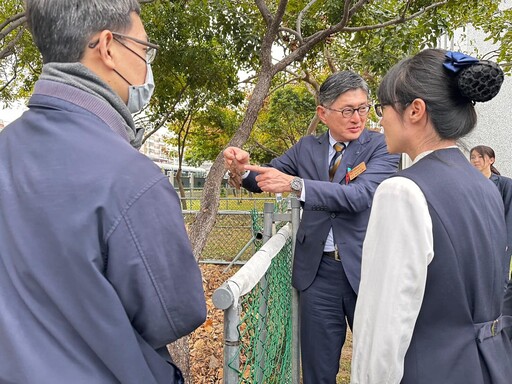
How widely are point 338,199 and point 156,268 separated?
137 centimetres

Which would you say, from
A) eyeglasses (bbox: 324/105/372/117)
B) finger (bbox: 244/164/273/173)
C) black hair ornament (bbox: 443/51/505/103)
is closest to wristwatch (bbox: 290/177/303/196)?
finger (bbox: 244/164/273/173)

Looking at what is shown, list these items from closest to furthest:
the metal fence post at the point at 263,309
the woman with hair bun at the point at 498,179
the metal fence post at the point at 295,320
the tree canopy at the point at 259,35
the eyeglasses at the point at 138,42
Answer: the eyeglasses at the point at 138,42, the metal fence post at the point at 263,309, the metal fence post at the point at 295,320, the tree canopy at the point at 259,35, the woman with hair bun at the point at 498,179

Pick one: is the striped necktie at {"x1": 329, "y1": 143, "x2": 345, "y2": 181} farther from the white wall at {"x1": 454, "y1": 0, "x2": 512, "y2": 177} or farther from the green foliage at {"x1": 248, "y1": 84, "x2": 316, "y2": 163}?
the white wall at {"x1": 454, "y1": 0, "x2": 512, "y2": 177}

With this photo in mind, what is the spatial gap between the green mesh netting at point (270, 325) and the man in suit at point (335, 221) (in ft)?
0.27

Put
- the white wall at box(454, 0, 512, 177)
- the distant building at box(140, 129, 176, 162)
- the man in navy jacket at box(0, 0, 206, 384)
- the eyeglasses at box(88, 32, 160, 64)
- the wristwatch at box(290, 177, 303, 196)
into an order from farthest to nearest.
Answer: the distant building at box(140, 129, 176, 162), the white wall at box(454, 0, 512, 177), the wristwatch at box(290, 177, 303, 196), the eyeglasses at box(88, 32, 160, 64), the man in navy jacket at box(0, 0, 206, 384)

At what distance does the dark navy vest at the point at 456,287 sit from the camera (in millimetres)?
1223

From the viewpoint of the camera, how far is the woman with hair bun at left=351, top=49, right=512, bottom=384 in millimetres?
1211

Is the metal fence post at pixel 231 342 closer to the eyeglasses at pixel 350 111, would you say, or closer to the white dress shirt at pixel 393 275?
the white dress shirt at pixel 393 275

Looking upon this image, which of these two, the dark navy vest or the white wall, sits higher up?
the white wall

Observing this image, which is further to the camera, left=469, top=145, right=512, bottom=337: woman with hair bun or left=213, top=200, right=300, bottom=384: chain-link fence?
left=469, top=145, right=512, bottom=337: woman with hair bun

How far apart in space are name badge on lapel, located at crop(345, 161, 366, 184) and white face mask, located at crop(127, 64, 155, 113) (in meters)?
1.32

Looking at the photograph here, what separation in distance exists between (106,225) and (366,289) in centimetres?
74

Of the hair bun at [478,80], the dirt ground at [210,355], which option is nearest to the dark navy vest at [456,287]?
the hair bun at [478,80]

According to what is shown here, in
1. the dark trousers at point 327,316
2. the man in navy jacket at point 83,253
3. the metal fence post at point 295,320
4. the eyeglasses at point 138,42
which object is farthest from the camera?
the metal fence post at point 295,320
